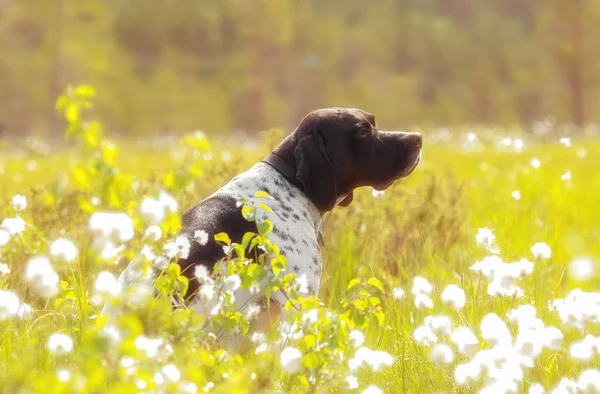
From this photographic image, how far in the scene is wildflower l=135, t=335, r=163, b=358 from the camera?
193 cm

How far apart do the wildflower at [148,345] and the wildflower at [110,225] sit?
0.28 meters

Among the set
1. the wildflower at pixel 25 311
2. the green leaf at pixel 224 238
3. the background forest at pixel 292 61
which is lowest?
the background forest at pixel 292 61

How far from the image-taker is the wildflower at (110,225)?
6.22 feet

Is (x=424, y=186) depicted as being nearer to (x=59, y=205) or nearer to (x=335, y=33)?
(x=59, y=205)

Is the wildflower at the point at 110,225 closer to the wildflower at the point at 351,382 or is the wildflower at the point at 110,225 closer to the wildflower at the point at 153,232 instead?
the wildflower at the point at 153,232

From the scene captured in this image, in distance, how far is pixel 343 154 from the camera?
4141 millimetres

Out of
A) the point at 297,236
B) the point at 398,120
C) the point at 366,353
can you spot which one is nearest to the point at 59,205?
the point at 297,236

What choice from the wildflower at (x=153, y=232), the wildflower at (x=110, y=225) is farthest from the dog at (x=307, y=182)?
the wildflower at (x=110, y=225)

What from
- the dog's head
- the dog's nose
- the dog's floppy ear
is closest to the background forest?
the dog's nose

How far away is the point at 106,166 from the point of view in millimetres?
2035

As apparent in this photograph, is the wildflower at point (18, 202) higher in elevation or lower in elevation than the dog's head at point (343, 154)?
higher

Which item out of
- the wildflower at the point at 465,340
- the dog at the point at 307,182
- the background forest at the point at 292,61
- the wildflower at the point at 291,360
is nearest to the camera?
the wildflower at the point at 291,360

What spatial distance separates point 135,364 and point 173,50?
5179 centimetres

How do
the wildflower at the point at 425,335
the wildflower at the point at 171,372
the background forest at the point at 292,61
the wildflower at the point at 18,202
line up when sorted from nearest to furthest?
1. the wildflower at the point at 171,372
2. the wildflower at the point at 425,335
3. the wildflower at the point at 18,202
4. the background forest at the point at 292,61
